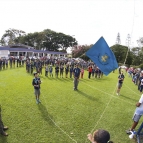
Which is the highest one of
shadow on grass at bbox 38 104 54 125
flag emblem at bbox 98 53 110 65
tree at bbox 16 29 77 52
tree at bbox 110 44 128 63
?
tree at bbox 16 29 77 52

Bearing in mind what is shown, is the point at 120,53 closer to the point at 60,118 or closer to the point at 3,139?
the point at 60,118

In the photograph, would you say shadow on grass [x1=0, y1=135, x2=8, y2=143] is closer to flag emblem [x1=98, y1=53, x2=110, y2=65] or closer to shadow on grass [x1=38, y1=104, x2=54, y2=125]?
shadow on grass [x1=38, y1=104, x2=54, y2=125]

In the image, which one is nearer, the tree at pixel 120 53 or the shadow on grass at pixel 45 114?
the shadow on grass at pixel 45 114

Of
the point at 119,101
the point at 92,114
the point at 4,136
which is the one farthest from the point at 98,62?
the point at 4,136

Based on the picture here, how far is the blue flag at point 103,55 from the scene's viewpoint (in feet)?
25.5

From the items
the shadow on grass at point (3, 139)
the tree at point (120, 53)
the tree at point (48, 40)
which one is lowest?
the shadow on grass at point (3, 139)

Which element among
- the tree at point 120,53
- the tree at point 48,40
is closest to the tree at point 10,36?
the tree at point 48,40

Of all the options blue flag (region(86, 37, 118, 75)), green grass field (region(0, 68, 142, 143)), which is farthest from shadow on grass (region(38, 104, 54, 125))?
blue flag (region(86, 37, 118, 75))

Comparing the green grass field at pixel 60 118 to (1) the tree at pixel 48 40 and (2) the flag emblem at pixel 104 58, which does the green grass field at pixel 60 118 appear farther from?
(1) the tree at pixel 48 40

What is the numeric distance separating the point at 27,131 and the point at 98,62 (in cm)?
437

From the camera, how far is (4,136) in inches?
212

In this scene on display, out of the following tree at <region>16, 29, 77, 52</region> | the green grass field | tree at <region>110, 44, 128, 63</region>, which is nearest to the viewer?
the green grass field

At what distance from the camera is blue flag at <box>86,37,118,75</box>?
7762 millimetres

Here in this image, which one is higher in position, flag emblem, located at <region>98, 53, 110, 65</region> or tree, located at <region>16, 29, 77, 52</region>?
tree, located at <region>16, 29, 77, 52</region>
